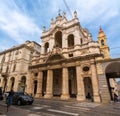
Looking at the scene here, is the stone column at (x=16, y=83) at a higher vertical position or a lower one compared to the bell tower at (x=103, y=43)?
lower

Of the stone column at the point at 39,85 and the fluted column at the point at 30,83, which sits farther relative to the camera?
the fluted column at the point at 30,83

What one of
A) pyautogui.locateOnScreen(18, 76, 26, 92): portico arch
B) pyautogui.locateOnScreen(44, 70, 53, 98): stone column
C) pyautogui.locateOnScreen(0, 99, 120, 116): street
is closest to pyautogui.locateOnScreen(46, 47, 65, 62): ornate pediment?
pyautogui.locateOnScreen(44, 70, 53, 98): stone column

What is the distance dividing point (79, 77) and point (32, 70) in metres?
12.8

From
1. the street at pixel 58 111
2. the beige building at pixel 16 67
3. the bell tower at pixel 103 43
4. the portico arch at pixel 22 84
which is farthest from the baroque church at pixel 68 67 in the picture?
the bell tower at pixel 103 43

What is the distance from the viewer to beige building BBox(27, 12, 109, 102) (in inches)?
746

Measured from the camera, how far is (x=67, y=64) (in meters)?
21.6

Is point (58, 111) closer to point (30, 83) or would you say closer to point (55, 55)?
point (55, 55)

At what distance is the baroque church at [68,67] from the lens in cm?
1808

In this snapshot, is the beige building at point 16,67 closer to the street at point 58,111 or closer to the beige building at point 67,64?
the beige building at point 67,64

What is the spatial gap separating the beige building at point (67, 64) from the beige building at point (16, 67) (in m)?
4.91

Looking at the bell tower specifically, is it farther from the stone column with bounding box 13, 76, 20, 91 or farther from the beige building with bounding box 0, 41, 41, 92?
the stone column with bounding box 13, 76, 20, 91

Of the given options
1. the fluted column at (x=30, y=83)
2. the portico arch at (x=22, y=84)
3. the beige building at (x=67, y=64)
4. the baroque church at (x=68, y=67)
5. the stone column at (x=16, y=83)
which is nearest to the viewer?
the baroque church at (x=68, y=67)

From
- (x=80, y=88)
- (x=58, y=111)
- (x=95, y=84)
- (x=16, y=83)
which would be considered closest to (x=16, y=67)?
(x=16, y=83)

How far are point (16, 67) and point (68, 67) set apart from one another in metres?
17.7
